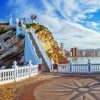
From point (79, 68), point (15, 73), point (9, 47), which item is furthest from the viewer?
point (9, 47)

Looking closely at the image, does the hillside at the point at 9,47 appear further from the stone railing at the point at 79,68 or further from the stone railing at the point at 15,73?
the stone railing at the point at 15,73

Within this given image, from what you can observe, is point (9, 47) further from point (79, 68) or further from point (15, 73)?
point (15, 73)

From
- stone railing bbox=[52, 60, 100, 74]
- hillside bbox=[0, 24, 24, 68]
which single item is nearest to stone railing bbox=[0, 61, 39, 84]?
stone railing bbox=[52, 60, 100, 74]

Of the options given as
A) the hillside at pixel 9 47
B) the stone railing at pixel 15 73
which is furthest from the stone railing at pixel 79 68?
the hillside at pixel 9 47

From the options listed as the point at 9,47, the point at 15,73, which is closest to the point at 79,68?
the point at 15,73

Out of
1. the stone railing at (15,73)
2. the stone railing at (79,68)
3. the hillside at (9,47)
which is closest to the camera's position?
the stone railing at (15,73)

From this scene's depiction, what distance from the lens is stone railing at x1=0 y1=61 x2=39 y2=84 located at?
17188 mm

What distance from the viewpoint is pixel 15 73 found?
1866 centimetres

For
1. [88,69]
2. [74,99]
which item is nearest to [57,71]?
[88,69]

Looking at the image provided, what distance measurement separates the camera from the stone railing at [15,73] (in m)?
17.2

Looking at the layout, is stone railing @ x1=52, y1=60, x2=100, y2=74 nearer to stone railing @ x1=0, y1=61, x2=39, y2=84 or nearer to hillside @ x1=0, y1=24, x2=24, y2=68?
stone railing @ x1=0, y1=61, x2=39, y2=84

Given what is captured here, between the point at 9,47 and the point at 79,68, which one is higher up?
the point at 9,47

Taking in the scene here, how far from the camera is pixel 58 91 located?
13.6 meters

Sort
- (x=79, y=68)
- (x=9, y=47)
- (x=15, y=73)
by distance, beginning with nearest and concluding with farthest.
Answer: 1. (x=15, y=73)
2. (x=79, y=68)
3. (x=9, y=47)
